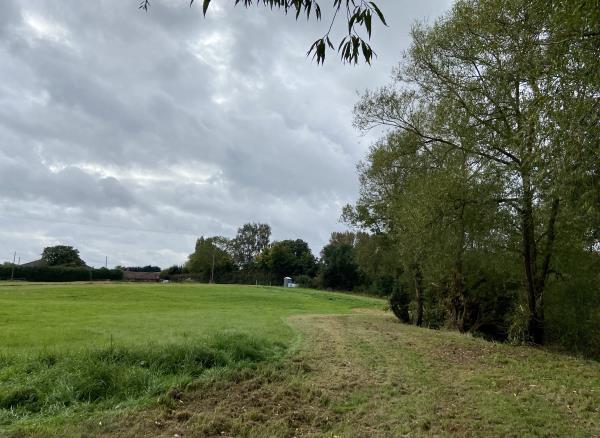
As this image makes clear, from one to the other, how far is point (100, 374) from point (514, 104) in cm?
1181

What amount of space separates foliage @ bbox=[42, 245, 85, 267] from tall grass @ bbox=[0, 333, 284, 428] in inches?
4270

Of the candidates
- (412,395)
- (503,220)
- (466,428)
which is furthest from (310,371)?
(503,220)

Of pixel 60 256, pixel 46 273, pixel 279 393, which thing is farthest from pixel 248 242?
pixel 279 393

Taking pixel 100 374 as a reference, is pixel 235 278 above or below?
above

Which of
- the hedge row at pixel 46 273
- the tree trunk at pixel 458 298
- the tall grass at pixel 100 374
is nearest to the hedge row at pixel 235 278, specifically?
the hedge row at pixel 46 273

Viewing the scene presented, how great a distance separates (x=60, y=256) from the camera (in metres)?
110

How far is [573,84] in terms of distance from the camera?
7.33m

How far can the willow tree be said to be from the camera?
743 cm

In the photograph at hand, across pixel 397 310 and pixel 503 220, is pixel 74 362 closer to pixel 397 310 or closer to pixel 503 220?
pixel 503 220

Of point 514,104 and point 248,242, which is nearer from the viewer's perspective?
point 514,104

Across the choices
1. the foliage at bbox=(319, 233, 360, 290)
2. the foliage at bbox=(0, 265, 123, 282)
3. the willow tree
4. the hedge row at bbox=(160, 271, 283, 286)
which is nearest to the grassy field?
the willow tree

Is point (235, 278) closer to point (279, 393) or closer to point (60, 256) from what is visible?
point (60, 256)

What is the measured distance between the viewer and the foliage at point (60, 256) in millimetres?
109312

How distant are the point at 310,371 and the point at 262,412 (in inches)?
120
